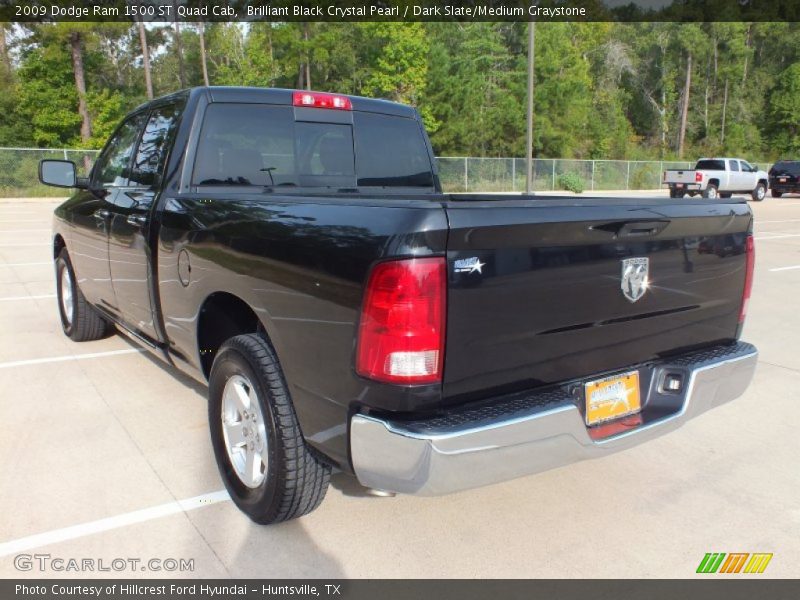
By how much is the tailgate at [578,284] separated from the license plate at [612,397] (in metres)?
0.06

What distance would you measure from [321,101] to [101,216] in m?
1.75

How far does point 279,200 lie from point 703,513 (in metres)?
2.44

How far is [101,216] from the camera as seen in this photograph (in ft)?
14.8

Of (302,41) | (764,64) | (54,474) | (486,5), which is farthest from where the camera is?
(764,64)

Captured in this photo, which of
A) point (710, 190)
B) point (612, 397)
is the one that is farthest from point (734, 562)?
point (710, 190)

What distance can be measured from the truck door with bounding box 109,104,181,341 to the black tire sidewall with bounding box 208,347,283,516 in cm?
96

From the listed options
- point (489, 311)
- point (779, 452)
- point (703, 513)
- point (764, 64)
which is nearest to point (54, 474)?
point (489, 311)

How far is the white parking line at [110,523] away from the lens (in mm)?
2816

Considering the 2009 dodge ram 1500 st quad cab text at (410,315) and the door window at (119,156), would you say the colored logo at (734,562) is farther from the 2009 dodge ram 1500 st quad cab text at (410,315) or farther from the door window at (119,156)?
the door window at (119,156)

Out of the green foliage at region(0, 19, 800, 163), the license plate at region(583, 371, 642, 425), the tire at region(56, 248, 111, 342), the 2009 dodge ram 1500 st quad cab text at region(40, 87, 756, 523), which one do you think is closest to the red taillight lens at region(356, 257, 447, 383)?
the 2009 dodge ram 1500 st quad cab text at region(40, 87, 756, 523)

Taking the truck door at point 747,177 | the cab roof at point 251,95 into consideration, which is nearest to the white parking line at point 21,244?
the cab roof at point 251,95

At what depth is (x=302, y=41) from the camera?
137 ft

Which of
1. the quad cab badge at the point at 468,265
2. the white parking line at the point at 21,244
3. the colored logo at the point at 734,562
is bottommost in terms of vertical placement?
the colored logo at the point at 734,562
